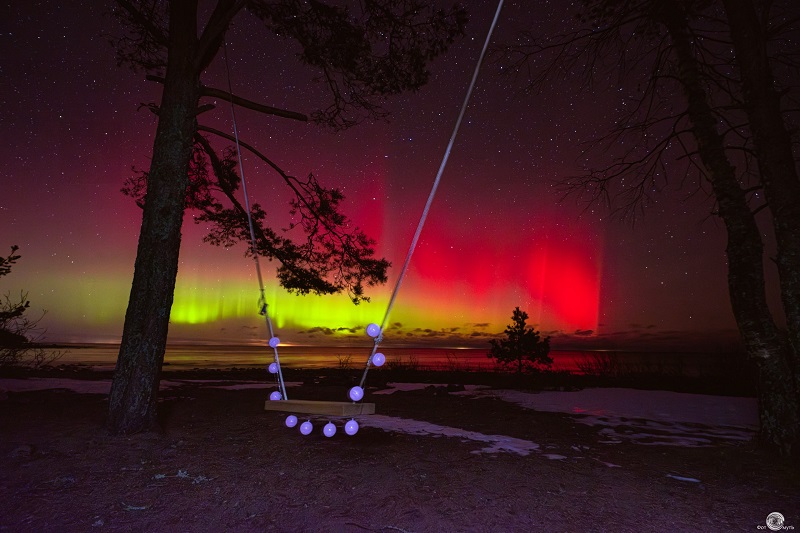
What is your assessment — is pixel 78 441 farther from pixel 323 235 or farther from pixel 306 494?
pixel 323 235

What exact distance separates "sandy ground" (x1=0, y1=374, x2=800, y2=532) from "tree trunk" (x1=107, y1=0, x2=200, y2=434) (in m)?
0.37

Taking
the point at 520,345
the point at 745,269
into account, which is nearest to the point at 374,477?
the point at 745,269

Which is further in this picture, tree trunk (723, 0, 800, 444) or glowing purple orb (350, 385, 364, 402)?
tree trunk (723, 0, 800, 444)

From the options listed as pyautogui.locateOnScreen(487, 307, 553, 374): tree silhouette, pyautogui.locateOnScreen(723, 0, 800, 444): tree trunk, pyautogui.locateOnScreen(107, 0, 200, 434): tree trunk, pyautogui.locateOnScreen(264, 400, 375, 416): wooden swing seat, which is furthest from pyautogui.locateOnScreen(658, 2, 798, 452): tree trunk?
pyautogui.locateOnScreen(487, 307, 553, 374): tree silhouette

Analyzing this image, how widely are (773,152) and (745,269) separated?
1.29 metres

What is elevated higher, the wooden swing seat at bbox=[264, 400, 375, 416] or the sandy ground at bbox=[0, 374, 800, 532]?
the wooden swing seat at bbox=[264, 400, 375, 416]

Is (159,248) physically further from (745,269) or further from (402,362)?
(402,362)

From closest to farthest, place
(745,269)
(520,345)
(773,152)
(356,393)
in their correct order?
1. (356,393)
2. (773,152)
3. (745,269)
4. (520,345)

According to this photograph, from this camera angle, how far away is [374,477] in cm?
393

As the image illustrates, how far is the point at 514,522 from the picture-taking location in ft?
10.3

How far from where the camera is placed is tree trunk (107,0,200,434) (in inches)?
190

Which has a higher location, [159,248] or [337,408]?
[159,248]

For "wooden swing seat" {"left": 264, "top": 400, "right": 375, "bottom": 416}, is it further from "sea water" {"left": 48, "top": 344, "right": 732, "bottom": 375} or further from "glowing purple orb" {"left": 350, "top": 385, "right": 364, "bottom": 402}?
"sea water" {"left": 48, "top": 344, "right": 732, "bottom": 375}

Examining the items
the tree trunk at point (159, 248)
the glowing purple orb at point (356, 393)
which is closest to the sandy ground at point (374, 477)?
the tree trunk at point (159, 248)
